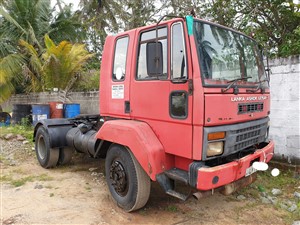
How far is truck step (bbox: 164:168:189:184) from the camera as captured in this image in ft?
9.79

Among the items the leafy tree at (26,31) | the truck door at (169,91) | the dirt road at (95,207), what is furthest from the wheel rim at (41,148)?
the leafy tree at (26,31)

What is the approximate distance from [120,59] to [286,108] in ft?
10.5

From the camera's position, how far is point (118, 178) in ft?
12.3

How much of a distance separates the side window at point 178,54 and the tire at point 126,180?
1.22 metres

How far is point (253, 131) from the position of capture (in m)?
3.53

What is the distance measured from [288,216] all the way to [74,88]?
26.4 feet

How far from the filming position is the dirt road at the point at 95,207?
348 centimetres

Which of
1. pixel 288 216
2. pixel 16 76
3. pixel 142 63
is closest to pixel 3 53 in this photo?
pixel 16 76

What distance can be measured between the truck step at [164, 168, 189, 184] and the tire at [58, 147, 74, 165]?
3118 mm

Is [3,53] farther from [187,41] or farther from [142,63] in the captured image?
[187,41]

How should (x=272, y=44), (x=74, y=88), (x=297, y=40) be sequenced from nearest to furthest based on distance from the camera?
(x=297, y=40)
(x=272, y=44)
(x=74, y=88)

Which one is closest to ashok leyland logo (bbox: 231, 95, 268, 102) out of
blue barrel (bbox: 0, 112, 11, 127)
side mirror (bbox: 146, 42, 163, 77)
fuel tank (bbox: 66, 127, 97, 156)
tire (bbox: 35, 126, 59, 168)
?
side mirror (bbox: 146, 42, 163, 77)

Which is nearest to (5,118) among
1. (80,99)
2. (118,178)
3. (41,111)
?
(41,111)

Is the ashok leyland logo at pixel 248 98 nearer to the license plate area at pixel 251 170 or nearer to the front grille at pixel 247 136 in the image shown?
the front grille at pixel 247 136
